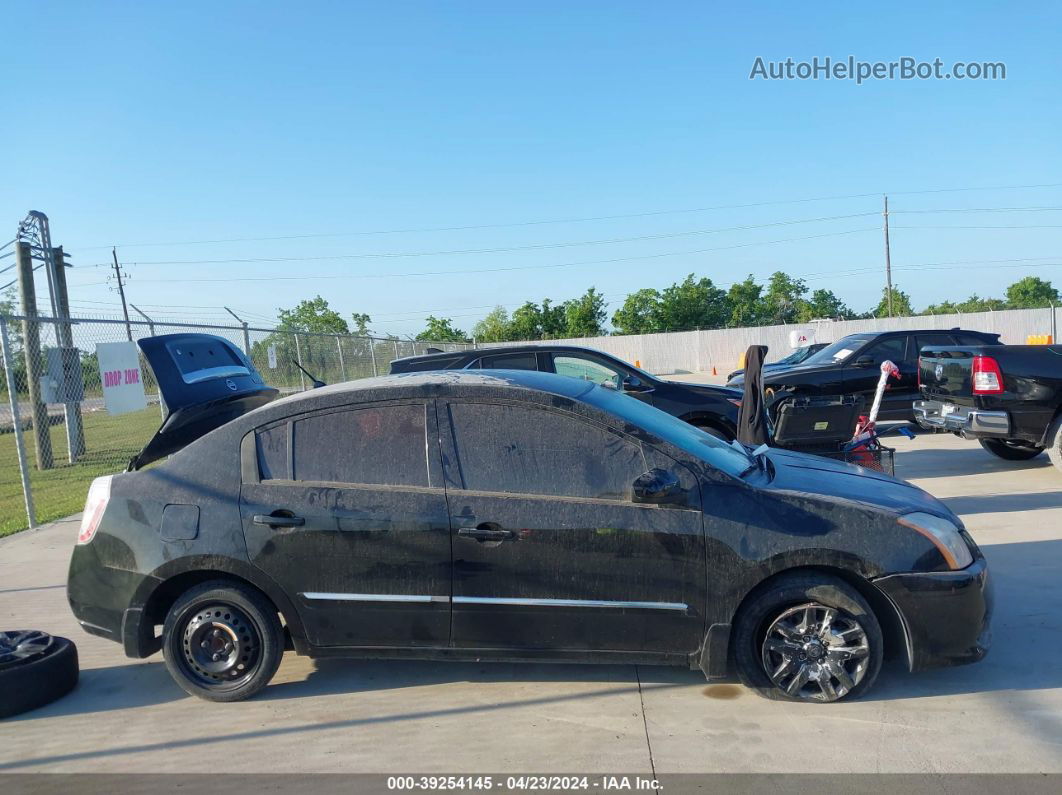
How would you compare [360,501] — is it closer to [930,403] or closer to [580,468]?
[580,468]

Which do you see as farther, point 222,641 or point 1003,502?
point 1003,502

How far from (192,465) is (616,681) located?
257 cm

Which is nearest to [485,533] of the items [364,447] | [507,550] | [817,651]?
[507,550]

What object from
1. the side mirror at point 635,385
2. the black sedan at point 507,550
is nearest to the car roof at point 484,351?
the side mirror at point 635,385

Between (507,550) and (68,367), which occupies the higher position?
(68,367)

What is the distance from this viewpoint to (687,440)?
4.62 m

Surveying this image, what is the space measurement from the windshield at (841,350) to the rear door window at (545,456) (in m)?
9.68

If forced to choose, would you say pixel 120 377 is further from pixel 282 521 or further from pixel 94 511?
pixel 282 521

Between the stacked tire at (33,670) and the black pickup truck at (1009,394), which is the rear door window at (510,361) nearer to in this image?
the black pickup truck at (1009,394)

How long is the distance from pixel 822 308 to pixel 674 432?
62.0 metres

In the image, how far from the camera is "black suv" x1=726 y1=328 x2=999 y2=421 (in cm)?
1252

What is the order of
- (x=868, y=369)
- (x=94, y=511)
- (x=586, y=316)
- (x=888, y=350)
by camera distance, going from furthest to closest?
(x=586, y=316), (x=888, y=350), (x=868, y=369), (x=94, y=511)

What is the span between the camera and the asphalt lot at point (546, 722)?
374 centimetres

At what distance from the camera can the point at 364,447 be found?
445cm
